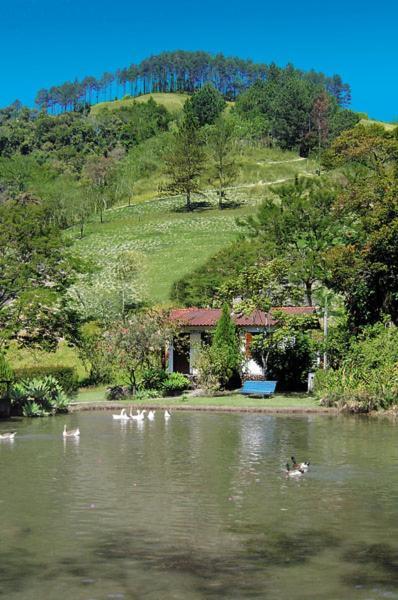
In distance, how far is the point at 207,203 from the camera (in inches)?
4429

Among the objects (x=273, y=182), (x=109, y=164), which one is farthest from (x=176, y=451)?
(x=109, y=164)

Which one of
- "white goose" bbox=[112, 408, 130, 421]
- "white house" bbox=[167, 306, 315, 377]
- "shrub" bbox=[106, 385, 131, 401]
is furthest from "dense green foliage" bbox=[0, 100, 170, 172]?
"white goose" bbox=[112, 408, 130, 421]

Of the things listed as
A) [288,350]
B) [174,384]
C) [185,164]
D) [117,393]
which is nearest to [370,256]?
[288,350]

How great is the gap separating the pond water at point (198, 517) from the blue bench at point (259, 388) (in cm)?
1012

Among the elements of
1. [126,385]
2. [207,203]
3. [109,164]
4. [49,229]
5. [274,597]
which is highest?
[109,164]

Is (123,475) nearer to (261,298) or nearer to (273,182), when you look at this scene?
(261,298)

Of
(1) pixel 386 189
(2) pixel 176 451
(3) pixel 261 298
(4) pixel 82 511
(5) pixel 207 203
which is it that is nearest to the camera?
(4) pixel 82 511

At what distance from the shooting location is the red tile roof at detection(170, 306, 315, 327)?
42438 mm

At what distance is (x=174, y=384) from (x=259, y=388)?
443 centimetres

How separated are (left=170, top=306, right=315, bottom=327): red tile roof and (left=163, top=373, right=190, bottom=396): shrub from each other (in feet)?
10.2

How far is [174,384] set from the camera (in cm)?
3919

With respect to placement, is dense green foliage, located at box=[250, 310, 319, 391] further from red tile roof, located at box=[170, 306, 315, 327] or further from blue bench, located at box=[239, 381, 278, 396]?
blue bench, located at box=[239, 381, 278, 396]

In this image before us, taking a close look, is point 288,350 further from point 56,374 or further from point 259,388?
point 56,374

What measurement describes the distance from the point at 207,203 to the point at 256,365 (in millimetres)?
71512
